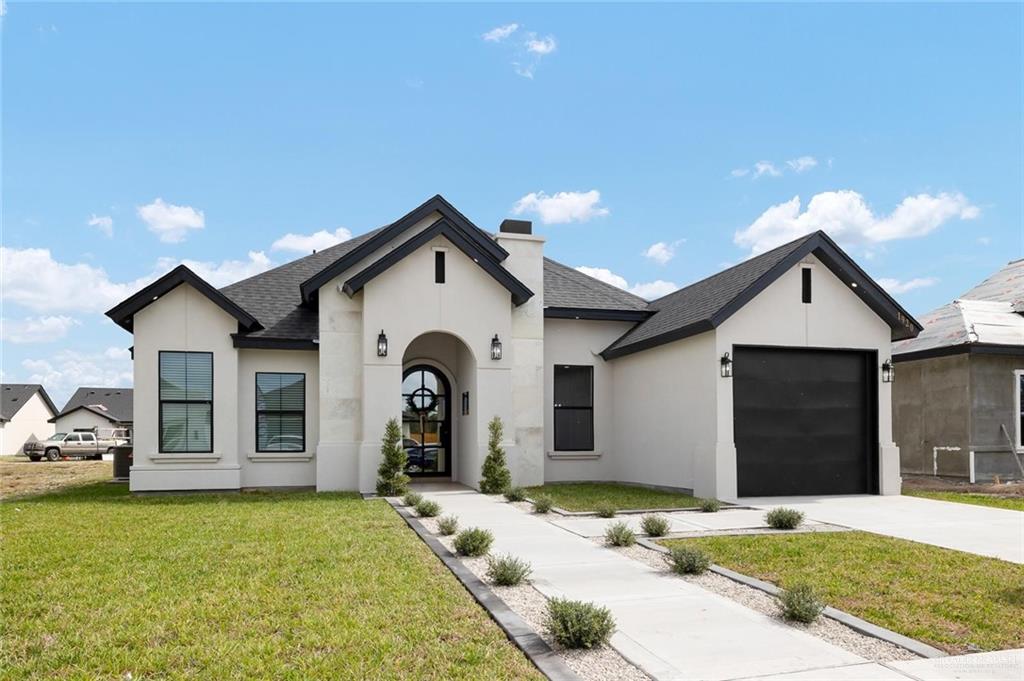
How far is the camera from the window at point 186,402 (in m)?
15.1

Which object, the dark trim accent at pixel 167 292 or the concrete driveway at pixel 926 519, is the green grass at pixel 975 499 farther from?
the dark trim accent at pixel 167 292

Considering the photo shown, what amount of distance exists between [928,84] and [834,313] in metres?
4.64

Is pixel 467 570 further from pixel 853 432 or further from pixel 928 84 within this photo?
pixel 928 84

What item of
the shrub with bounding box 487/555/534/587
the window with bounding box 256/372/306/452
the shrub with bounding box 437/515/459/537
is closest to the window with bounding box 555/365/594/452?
the window with bounding box 256/372/306/452

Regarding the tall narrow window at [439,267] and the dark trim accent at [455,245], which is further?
the tall narrow window at [439,267]

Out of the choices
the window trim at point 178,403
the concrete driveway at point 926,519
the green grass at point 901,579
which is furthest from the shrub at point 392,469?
the green grass at point 901,579

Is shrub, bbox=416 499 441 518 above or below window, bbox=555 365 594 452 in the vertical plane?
below

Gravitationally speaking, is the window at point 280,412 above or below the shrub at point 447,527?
above

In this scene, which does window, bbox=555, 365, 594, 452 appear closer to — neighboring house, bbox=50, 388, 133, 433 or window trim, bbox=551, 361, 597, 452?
window trim, bbox=551, 361, 597, 452

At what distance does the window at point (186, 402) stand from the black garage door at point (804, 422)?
10.8 m

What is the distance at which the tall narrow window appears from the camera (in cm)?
1559

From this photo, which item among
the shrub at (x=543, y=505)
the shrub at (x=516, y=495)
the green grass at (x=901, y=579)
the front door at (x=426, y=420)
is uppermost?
the front door at (x=426, y=420)

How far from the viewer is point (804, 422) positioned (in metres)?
14.6

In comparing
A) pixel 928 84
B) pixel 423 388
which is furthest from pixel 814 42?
pixel 423 388
